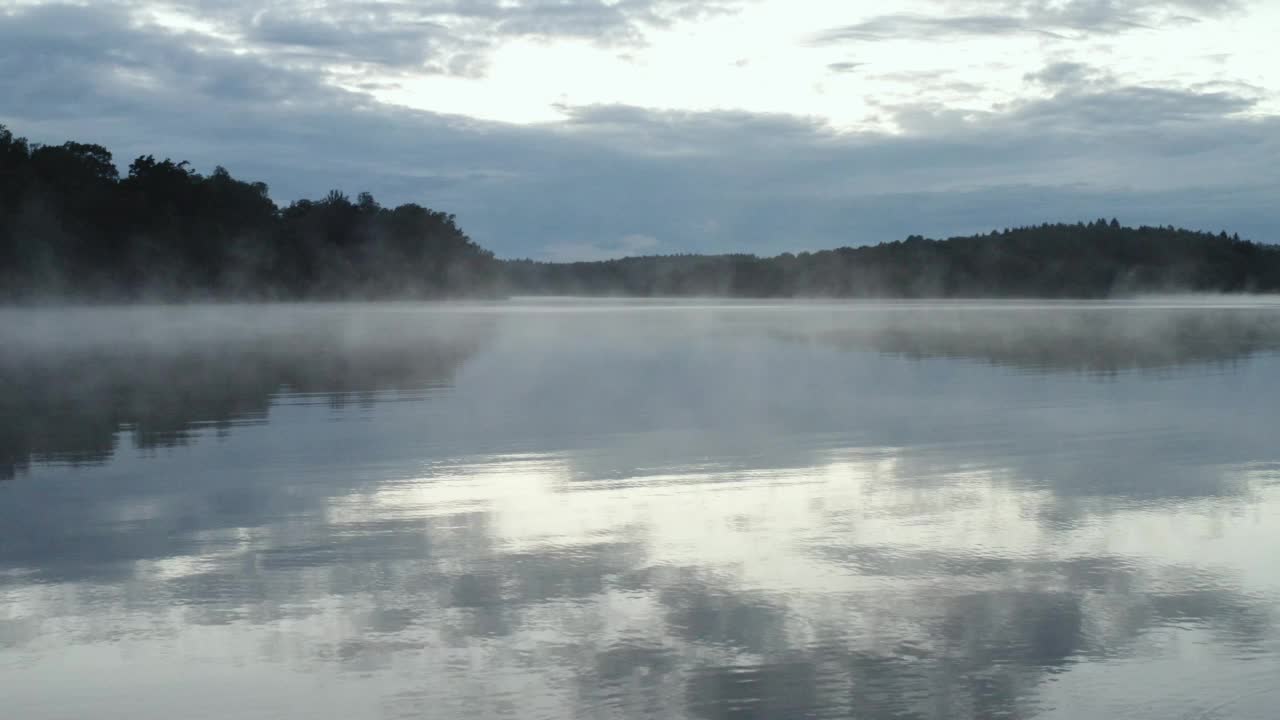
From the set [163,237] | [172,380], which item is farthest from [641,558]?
[163,237]

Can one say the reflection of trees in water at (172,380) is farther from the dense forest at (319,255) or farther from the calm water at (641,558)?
the dense forest at (319,255)

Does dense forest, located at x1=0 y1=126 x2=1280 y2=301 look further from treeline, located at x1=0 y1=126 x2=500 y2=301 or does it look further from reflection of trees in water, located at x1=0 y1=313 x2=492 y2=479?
reflection of trees in water, located at x1=0 y1=313 x2=492 y2=479

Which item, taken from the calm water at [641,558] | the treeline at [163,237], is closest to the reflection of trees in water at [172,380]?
the calm water at [641,558]

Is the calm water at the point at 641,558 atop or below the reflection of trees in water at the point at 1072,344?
below

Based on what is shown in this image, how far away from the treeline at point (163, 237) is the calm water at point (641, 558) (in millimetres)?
85881

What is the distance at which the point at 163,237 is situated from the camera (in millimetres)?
110312

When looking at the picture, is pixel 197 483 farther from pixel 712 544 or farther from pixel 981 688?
pixel 981 688

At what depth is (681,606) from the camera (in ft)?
24.7

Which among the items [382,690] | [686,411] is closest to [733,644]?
[382,690]

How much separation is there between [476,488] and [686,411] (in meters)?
7.38

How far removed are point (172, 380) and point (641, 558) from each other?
18598mm

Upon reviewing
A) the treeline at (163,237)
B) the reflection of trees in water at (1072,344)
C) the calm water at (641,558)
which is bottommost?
the calm water at (641,558)

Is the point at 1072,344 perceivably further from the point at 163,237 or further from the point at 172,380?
the point at 163,237

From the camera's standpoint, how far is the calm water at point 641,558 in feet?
20.2
